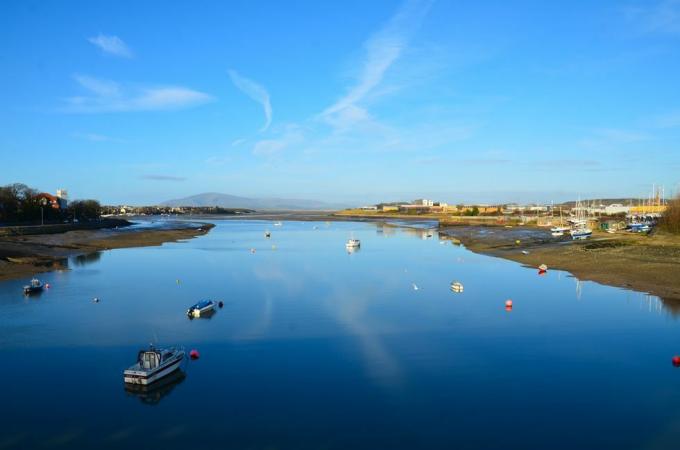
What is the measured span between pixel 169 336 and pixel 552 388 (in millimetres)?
13087

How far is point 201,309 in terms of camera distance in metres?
23.8

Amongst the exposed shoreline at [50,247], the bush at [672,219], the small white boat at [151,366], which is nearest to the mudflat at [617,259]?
the bush at [672,219]

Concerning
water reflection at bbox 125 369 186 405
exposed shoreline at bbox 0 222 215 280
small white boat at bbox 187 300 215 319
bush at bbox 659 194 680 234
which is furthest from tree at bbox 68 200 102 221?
water reflection at bbox 125 369 186 405

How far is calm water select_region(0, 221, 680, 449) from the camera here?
12117mm

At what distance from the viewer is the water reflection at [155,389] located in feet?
46.9

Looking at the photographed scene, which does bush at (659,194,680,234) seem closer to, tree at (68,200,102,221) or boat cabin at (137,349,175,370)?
boat cabin at (137,349,175,370)

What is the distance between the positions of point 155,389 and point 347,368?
546 cm

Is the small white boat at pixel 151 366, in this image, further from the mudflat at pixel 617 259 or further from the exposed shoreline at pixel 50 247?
the exposed shoreline at pixel 50 247

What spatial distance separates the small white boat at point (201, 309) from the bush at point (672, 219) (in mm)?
48783

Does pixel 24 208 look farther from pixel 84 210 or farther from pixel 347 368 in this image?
pixel 347 368

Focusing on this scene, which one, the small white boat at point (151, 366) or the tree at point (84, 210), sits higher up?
the tree at point (84, 210)

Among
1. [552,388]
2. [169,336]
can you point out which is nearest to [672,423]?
[552,388]

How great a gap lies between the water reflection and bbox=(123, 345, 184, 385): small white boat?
122 millimetres

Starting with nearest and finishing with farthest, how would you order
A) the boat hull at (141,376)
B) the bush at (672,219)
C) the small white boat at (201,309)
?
the boat hull at (141,376) → the small white boat at (201,309) → the bush at (672,219)
